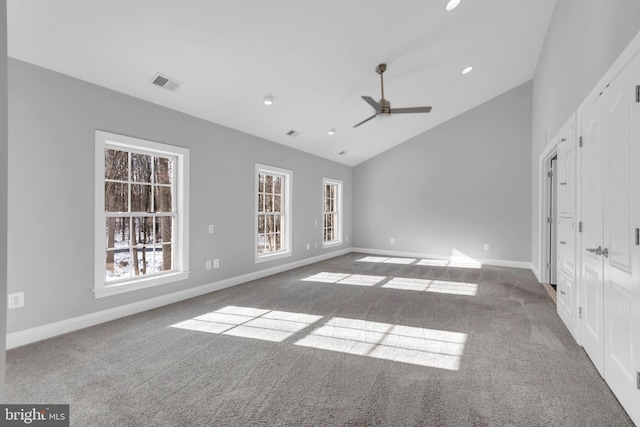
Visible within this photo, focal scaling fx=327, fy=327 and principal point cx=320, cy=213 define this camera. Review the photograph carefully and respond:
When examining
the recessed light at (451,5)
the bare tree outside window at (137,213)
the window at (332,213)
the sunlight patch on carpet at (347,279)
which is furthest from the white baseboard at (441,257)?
the bare tree outside window at (137,213)

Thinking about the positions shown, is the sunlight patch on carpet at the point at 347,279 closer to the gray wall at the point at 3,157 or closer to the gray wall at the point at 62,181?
the gray wall at the point at 62,181

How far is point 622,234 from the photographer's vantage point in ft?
6.41

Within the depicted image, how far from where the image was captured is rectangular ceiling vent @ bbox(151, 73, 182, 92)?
11.6ft

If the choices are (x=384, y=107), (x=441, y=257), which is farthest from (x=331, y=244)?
(x=384, y=107)

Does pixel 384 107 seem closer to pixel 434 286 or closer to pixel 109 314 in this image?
pixel 434 286

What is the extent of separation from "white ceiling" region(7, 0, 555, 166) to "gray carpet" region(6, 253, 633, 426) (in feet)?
8.57

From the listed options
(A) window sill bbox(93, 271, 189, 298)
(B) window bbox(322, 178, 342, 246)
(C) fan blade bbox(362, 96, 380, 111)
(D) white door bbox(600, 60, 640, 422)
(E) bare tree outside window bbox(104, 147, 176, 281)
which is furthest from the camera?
(B) window bbox(322, 178, 342, 246)

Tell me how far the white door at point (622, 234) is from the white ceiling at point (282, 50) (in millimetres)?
2246

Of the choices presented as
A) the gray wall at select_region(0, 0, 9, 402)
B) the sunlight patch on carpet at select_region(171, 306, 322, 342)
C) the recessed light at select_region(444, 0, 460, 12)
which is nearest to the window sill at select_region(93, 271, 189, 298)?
the sunlight patch on carpet at select_region(171, 306, 322, 342)

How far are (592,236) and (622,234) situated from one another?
2.05 feet

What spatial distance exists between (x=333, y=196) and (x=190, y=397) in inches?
264

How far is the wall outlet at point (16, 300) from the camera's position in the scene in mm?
2816

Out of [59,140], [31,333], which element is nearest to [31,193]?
[59,140]

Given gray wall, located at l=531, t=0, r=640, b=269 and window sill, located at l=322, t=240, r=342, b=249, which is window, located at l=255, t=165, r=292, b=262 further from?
gray wall, located at l=531, t=0, r=640, b=269
